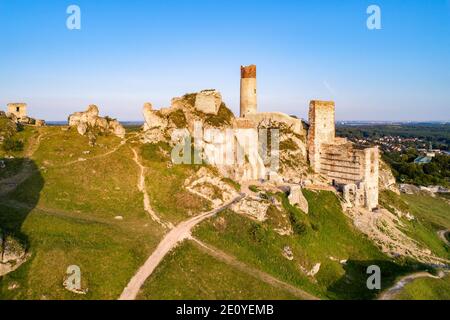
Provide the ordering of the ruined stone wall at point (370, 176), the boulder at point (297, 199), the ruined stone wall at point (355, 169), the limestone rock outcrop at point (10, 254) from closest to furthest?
1. the limestone rock outcrop at point (10, 254)
2. the boulder at point (297, 199)
3. the ruined stone wall at point (355, 169)
4. the ruined stone wall at point (370, 176)

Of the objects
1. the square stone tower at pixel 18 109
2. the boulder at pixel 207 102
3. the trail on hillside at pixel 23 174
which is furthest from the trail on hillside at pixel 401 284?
the square stone tower at pixel 18 109

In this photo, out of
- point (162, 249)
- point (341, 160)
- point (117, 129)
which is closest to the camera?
point (162, 249)

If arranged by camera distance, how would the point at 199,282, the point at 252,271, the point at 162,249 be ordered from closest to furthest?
the point at 199,282 < the point at 252,271 < the point at 162,249

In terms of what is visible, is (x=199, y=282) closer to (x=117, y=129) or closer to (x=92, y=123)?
(x=117, y=129)

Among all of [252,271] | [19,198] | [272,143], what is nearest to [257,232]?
[252,271]

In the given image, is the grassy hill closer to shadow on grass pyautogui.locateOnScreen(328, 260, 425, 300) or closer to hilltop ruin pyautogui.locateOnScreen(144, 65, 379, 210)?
shadow on grass pyautogui.locateOnScreen(328, 260, 425, 300)

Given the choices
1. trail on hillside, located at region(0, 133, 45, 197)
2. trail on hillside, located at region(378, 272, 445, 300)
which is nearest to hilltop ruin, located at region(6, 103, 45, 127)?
trail on hillside, located at region(0, 133, 45, 197)

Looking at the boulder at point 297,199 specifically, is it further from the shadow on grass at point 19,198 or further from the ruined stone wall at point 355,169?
the shadow on grass at point 19,198
